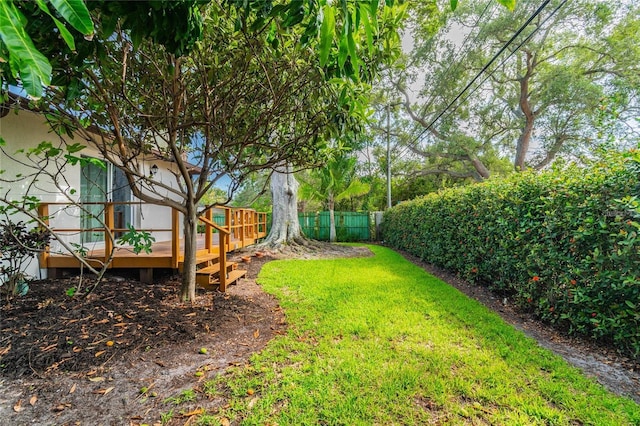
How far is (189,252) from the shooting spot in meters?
3.89

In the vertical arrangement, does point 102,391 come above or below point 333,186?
below

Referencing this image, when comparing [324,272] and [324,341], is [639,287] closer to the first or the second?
[324,341]

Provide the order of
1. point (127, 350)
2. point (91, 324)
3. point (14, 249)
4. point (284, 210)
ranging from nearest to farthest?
point (127, 350), point (91, 324), point (14, 249), point (284, 210)

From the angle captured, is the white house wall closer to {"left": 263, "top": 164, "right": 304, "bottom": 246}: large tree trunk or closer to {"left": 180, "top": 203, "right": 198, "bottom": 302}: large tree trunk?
{"left": 180, "top": 203, "right": 198, "bottom": 302}: large tree trunk

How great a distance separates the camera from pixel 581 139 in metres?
13.8

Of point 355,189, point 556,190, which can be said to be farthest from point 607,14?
point 556,190

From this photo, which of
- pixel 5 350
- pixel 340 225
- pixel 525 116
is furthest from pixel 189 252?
pixel 525 116

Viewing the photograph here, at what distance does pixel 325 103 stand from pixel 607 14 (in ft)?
52.4

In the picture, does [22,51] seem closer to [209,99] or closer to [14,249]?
[209,99]

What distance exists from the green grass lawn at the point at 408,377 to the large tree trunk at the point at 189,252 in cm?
146

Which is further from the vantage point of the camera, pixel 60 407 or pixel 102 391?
pixel 102 391

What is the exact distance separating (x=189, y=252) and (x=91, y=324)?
1259 mm

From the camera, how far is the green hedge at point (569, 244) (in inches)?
102

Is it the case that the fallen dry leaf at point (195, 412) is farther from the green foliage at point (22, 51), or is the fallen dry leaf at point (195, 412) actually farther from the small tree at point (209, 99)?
the small tree at point (209, 99)
